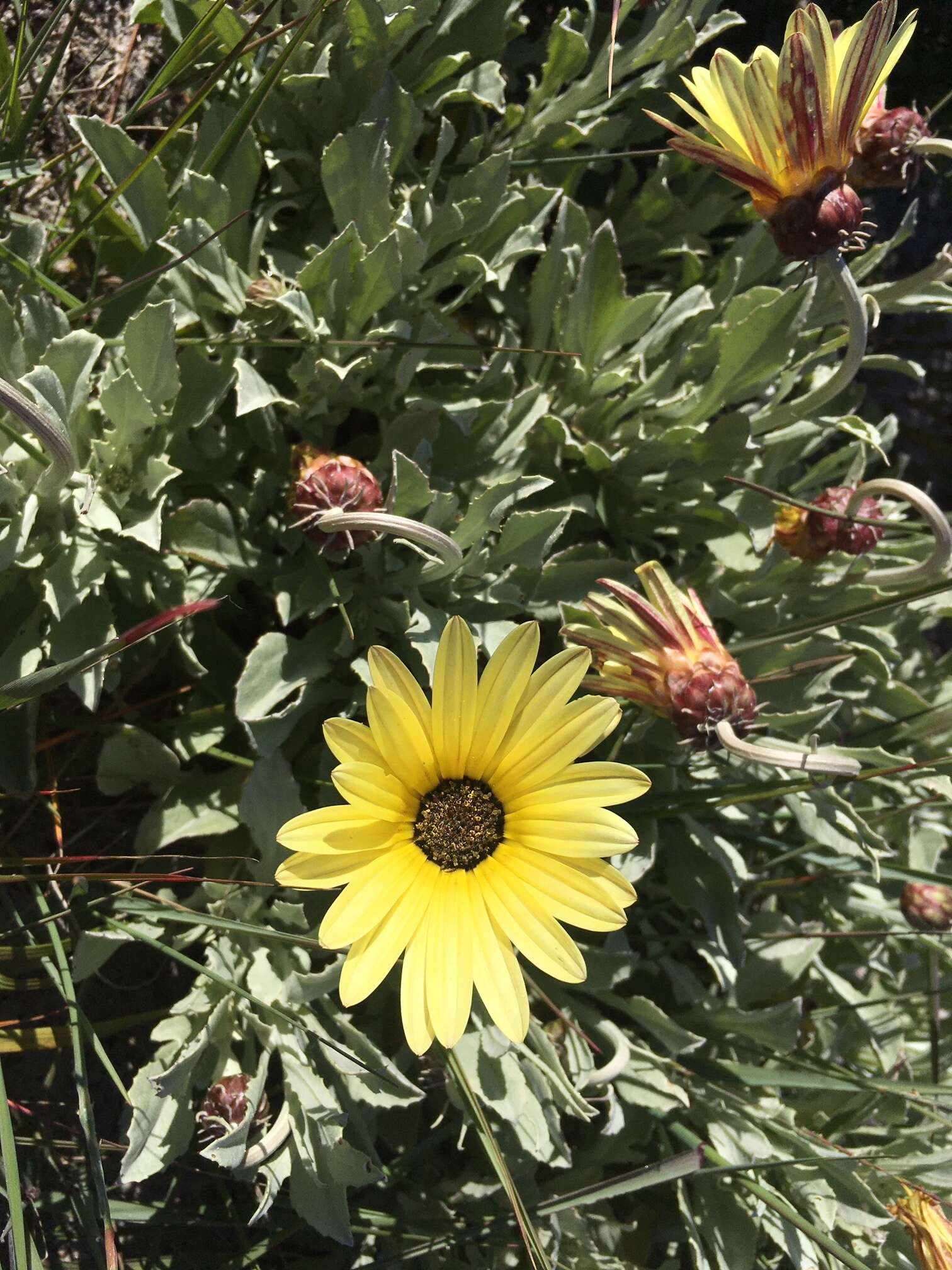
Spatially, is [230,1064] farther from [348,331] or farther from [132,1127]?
[348,331]

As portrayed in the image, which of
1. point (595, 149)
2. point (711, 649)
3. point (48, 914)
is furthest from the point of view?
point (595, 149)

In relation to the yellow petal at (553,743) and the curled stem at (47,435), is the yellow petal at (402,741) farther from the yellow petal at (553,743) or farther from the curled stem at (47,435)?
the curled stem at (47,435)

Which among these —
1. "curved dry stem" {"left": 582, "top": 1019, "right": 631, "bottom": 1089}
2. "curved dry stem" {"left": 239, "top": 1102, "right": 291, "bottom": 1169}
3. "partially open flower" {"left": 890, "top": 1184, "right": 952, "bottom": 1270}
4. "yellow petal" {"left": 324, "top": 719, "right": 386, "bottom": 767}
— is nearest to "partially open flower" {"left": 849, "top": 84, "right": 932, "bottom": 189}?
"yellow petal" {"left": 324, "top": 719, "right": 386, "bottom": 767}

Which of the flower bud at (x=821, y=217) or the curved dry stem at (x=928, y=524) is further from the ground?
the flower bud at (x=821, y=217)

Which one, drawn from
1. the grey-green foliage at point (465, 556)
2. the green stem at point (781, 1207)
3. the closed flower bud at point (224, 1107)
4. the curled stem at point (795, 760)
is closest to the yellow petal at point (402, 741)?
the grey-green foliage at point (465, 556)

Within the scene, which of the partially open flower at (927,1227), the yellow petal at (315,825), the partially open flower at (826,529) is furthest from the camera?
the partially open flower at (826,529)

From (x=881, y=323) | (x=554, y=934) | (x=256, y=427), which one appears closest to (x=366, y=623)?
(x=256, y=427)

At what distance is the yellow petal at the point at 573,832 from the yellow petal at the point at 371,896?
22 cm

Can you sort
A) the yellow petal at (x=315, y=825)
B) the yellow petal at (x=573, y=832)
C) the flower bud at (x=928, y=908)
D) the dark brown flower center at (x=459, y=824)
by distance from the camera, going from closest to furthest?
the yellow petal at (x=315, y=825) < the yellow petal at (x=573, y=832) < the dark brown flower center at (x=459, y=824) < the flower bud at (x=928, y=908)

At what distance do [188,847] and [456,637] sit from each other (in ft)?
3.98

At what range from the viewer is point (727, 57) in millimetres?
1896

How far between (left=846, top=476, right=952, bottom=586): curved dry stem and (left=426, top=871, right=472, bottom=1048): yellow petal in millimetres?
1207

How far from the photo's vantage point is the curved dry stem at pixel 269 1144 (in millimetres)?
2117

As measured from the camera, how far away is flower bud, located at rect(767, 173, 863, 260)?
6.26 ft
